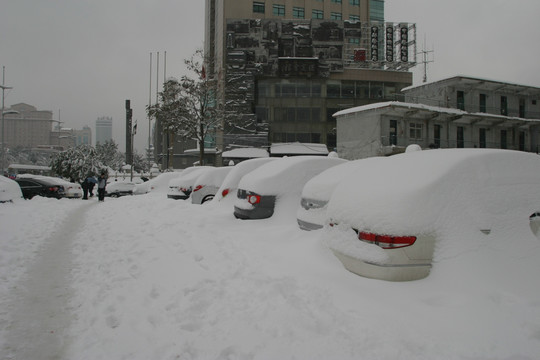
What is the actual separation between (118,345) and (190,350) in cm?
63

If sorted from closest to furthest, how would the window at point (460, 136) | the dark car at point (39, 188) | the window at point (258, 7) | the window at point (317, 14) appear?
1. the dark car at point (39, 188)
2. the window at point (460, 136)
3. the window at point (258, 7)
4. the window at point (317, 14)

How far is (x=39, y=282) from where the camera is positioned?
4.68m

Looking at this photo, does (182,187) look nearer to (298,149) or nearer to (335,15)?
(298,149)

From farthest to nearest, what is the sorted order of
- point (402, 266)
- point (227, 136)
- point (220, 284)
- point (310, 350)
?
point (227, 136) < point (220, 284) < point (402, 266) < point (310, 350)

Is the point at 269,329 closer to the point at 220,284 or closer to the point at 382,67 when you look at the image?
the point at 220,284

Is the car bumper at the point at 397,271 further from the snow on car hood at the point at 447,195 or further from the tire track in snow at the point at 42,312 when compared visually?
the tire track in snow at the point at 42,312

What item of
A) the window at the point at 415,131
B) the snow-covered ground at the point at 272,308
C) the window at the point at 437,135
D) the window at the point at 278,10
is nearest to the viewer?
the snow-covered ground at the point at 272,308

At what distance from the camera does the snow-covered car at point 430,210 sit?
3.49 m

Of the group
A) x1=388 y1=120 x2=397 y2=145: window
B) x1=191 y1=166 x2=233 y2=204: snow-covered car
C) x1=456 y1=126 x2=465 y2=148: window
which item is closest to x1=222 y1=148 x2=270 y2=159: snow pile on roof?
x1=388 y1=120 x2=397 y2=145: window

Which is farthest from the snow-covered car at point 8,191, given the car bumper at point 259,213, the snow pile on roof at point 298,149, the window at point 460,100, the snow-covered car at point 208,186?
the window at point 460,100

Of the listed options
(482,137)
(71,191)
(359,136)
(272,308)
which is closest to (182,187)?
(71,191)

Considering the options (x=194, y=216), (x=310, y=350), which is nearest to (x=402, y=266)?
(x=310, y=350)

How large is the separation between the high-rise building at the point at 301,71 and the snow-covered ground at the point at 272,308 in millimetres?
39157

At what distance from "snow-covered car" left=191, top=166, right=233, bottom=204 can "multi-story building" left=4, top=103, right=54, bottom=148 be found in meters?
136
